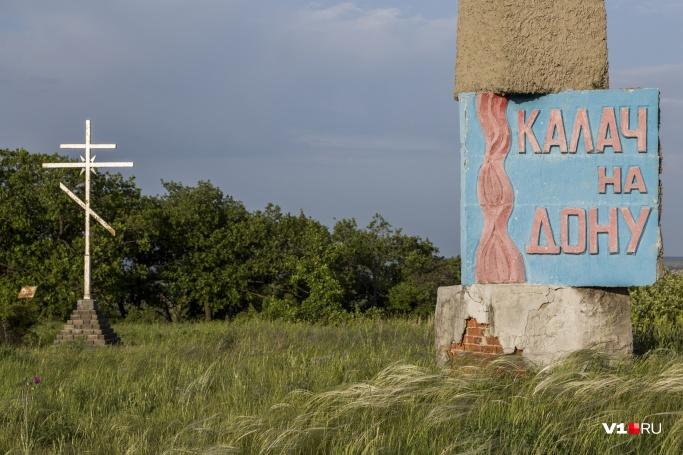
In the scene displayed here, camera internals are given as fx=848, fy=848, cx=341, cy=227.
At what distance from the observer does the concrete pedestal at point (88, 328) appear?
1684 cm

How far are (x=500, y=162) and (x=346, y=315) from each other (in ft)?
51.6

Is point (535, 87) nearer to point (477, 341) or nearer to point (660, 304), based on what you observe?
point (477, 341)

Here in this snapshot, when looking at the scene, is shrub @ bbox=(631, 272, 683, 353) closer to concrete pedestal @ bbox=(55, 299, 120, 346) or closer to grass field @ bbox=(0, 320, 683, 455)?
grass field @ bbox=(0, 320, 683, 455)

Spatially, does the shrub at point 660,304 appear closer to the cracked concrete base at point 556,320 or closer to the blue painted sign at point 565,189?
the cracked concrete base at point 556,320

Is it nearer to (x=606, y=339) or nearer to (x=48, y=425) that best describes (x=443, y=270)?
(x=606, y=339)

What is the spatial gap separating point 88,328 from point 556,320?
11233 millimetres

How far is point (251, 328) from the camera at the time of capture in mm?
17453

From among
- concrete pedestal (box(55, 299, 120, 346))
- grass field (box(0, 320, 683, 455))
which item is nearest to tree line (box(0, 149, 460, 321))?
concrete pedestal (box(55, 299, 120, 346))

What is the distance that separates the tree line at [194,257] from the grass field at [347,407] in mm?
14447

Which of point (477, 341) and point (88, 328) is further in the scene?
point (88, 328)

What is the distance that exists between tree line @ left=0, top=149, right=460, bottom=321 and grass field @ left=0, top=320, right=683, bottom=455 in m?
14.4

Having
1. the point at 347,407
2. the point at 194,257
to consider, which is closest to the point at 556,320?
the point at 347,407

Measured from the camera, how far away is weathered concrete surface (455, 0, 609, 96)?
340 inches

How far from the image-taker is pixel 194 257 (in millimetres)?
26656
